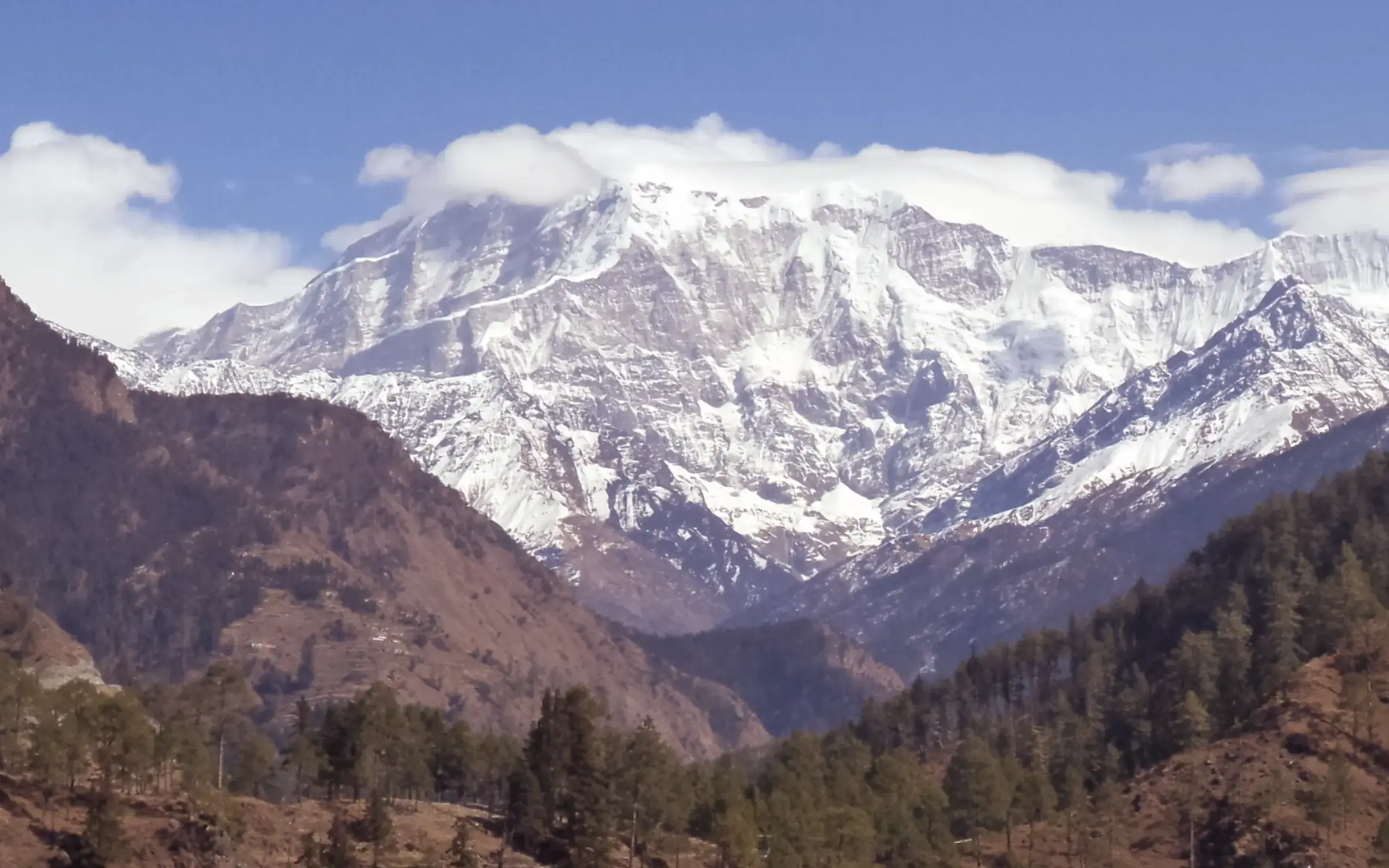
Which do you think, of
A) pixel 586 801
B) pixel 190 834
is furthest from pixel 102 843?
pixel 586 801

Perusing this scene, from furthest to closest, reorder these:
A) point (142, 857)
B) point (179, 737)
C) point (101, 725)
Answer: point (179, 737) < point (101, 725) < point (142, 857)

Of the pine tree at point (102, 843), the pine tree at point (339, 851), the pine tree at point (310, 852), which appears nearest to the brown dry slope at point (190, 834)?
the pine tree at point (310, 852)

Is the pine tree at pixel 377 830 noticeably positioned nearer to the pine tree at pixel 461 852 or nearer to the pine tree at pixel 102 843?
the pine tree at pixel 461 852

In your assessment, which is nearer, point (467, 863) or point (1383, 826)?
point (467, 863)

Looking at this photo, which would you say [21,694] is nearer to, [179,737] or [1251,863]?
[179,737]

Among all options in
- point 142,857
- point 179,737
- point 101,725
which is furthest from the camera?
point 179,737

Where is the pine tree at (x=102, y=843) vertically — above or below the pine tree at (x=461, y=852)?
above

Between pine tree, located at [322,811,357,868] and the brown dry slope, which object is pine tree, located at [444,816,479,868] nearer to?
the brown dry slope

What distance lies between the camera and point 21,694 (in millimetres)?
192625

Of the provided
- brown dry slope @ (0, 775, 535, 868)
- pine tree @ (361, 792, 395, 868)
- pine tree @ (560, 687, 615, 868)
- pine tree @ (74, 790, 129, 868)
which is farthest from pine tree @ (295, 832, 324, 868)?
pine tree @ (560, 687, 615, 868)

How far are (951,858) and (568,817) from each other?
1416 inches

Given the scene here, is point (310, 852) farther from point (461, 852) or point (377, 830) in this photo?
point (461, 852)

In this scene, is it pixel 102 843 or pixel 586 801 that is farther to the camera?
pixel 586 801

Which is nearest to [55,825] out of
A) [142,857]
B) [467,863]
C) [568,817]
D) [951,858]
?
[142,857]
